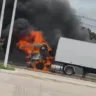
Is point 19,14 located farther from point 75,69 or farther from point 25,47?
point 75,69

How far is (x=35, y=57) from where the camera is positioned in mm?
34938

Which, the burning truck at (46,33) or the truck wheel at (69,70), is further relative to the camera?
the burning truck at (46,33)

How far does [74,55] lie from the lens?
3225 cm

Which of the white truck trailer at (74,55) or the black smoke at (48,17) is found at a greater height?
the black smoke at (48,17)

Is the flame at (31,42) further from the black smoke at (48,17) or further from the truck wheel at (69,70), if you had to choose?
the truck wheel at (69,70)

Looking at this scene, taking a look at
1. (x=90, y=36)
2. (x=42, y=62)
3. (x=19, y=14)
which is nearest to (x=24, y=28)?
(x=19, y=14)

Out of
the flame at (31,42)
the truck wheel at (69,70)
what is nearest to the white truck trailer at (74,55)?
the truck wheel at (69,70)

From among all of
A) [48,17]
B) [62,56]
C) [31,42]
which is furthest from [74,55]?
[48,17]

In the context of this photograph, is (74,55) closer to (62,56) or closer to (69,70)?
(62,56)

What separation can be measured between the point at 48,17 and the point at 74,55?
7.00m

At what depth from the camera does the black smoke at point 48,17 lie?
37.0 m

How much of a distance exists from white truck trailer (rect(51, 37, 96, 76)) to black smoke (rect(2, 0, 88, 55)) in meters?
4.48

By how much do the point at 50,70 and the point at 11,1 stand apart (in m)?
8.92

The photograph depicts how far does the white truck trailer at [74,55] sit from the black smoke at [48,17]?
4.48 metres
